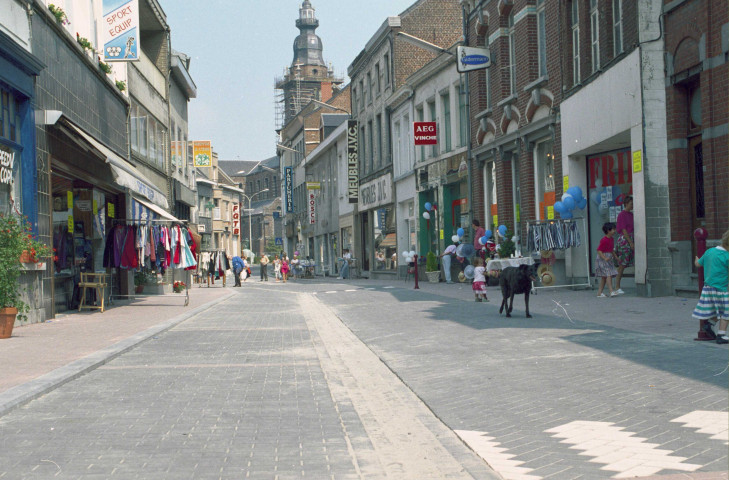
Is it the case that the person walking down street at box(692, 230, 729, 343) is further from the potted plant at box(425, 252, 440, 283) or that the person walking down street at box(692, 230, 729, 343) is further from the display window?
the potted plant at box(425, 252, 440, 283)

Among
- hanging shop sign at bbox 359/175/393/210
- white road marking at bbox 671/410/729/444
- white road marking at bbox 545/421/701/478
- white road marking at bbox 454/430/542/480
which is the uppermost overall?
hanging shop sign at bbox 359/175/393/210

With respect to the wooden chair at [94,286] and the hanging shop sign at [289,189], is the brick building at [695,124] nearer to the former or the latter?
the wooden chair at [94,286]

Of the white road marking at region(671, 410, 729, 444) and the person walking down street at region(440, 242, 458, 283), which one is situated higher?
the person walking down street at region(440, 242, 458, 283)

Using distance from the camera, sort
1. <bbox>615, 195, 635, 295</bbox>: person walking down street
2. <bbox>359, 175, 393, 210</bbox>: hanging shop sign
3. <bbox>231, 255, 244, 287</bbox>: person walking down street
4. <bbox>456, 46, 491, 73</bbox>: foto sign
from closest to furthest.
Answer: <bbox>615, 195, 635, 295</bbox>: person walking down street → <bbox>456, 46, 491, 73</bbox>: foto sign → <bbox>231, 255, 244, 287</bbox>: person walking down street → <bbox>359, 175, 393, 210</bbox>: hanging shop sign

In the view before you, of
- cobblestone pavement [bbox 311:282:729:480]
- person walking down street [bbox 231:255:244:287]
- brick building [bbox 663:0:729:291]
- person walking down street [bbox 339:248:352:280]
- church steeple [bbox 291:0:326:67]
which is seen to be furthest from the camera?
church steeple [bbox 291:0:326:67]

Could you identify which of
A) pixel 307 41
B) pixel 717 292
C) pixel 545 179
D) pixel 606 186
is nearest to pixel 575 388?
pixel 717 292

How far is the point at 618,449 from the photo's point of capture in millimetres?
5090

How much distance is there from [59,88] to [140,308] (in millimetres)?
5578

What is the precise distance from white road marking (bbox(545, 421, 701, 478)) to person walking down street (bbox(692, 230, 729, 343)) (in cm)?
424

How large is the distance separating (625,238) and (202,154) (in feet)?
95.8

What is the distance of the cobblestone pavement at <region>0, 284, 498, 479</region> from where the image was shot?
495 cm

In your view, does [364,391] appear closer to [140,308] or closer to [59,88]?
[59,88]

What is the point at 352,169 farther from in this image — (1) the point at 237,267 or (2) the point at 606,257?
(2) the point at 606,257

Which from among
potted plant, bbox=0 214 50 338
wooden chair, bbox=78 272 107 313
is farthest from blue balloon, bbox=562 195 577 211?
potted plant, bbox=0 214 50 338
